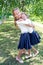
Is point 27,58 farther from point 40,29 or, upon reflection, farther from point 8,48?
point 40,29

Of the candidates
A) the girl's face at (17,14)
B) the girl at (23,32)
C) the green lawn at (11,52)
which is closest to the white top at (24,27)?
the girl at (23,32)

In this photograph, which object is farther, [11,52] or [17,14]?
[11,52]

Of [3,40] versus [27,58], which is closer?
[27,58]

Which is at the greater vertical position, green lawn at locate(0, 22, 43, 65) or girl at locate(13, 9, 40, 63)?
girl at locate(13, 9, 40, 63)

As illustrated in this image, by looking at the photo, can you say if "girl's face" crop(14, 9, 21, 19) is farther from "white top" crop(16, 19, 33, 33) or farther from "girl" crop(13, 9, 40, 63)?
"white top" crop(16, 19, 33, 33)

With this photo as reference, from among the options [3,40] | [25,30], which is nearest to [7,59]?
[25,30]

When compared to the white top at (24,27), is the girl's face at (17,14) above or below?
above

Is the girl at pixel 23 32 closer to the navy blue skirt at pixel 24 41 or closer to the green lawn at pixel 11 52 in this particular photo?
Result: the navy blue skirt at pixel 24 41

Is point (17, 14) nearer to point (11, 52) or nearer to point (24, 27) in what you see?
point (24, 27)

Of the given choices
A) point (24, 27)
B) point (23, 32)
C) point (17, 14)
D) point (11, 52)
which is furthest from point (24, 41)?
point (11, 52)

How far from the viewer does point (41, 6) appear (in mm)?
5938

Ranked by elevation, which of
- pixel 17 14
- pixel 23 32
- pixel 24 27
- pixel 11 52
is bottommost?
pixel 11 52

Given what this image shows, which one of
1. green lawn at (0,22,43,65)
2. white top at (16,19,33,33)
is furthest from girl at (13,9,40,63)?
green lawn at (0,22,43,65)

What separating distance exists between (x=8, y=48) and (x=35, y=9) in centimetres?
145
